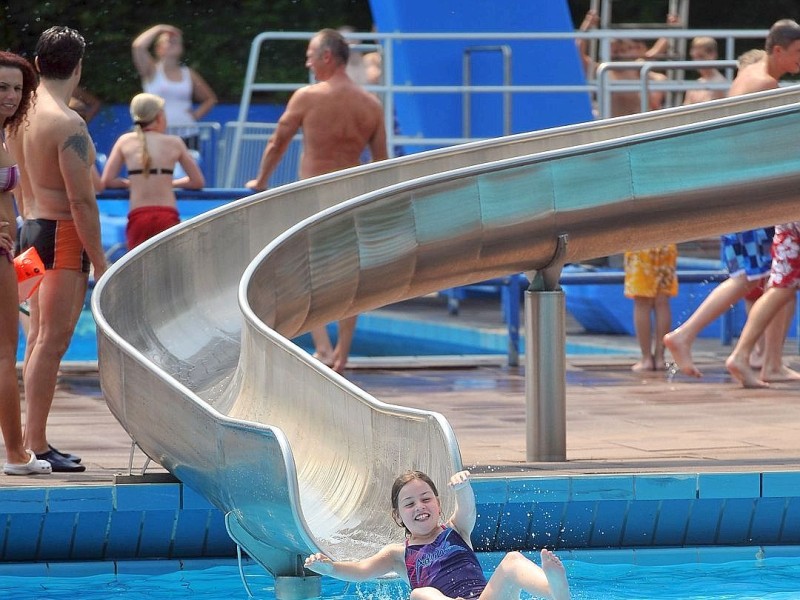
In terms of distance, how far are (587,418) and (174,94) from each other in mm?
7135

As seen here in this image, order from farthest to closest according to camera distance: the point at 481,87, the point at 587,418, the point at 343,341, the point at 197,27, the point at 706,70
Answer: the point at 197,27 < the point at 706,70 < the point at 481,87 < the point at 343,341 < the point at 587,418

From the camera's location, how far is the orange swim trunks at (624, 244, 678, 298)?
345 inches

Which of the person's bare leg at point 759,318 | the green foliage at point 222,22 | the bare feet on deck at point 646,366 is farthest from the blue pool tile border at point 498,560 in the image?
the green foliage at point 222,22

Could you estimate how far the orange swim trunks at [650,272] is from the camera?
8766mm

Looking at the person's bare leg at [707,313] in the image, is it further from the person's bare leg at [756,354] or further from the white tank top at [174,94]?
the white tank top at [174,94]

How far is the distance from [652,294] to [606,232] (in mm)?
3176

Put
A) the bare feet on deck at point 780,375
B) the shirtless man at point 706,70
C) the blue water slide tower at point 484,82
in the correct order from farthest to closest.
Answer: the blue water slide tower at point 484,82 → the shirtless man at point 706,70 → the bare feet on deck at point 780,375

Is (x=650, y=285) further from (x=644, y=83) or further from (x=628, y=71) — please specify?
(x=628, y=71)

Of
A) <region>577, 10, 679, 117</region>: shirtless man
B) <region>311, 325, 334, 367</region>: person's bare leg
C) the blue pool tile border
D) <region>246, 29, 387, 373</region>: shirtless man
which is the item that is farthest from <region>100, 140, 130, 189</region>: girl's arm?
<region>577, 10, 679, 117</region>: shirtless man

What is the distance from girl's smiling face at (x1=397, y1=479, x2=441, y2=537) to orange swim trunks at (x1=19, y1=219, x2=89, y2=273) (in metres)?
1.99

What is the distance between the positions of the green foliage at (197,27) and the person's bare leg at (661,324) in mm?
15023

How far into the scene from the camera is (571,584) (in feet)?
16.7

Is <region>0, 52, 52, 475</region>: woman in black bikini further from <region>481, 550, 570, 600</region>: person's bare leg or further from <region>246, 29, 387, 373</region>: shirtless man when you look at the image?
<region>246, 29, 387, 373</region>: shirtless man

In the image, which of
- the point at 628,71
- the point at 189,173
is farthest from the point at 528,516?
the point at 628,71
